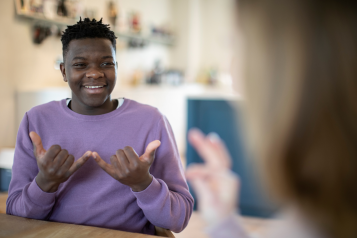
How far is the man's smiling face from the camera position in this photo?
1.03m

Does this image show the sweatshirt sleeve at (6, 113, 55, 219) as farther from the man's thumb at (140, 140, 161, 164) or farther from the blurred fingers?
the blurred fingers

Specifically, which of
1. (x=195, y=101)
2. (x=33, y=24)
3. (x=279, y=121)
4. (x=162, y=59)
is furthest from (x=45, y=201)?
(x=162, y=59)

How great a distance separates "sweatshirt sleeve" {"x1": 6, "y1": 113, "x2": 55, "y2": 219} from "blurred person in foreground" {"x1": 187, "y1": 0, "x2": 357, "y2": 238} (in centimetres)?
77

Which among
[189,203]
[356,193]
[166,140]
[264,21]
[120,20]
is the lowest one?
[189,203]

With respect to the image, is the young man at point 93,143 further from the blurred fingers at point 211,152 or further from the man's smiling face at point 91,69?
the blurred fingers at point 211,152

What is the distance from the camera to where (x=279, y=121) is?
0.87 ft

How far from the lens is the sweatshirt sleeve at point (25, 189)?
90 cm

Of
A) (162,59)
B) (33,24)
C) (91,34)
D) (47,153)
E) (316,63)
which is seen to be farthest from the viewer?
(162,59)

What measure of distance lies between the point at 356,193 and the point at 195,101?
2.64 meters

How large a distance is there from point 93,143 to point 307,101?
0.86m

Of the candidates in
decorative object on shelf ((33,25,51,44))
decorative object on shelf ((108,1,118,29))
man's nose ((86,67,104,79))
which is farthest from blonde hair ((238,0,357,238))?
decorative object on shelf ((108,1,118,29))

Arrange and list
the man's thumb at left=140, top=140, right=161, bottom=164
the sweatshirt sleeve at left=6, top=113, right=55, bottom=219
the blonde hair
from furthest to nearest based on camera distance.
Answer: the sweatshirt sleeve at left=6, top=113, right=55, bottom=219, the man's thumb at left=140, top=140, right=161, bottom=164, the blonde hair

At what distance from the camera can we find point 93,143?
103cm

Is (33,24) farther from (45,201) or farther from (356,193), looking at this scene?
(356,193)
